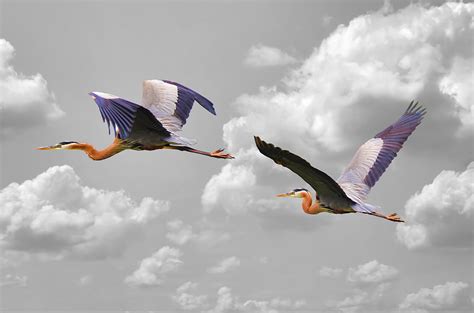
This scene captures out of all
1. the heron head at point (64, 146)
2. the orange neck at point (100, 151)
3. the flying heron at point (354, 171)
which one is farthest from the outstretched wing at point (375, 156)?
the heron head at point (64, 146)

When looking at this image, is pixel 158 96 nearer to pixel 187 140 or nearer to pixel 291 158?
pixel 187 140

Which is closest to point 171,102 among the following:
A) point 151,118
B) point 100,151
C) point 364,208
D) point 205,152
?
point 205,152

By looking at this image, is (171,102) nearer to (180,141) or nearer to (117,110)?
(180,141)

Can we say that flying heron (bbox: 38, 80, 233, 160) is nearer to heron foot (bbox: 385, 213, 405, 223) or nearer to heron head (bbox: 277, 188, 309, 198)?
heron head (bbox: 277, 188, 309, 198)

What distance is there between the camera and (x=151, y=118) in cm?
1731

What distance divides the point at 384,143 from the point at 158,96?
6.74m

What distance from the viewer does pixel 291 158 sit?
12547mm

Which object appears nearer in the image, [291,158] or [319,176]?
[291,158]

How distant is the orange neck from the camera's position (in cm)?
1920

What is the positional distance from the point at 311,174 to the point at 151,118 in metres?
5.08

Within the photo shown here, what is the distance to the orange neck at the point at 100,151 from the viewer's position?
19.2 metres

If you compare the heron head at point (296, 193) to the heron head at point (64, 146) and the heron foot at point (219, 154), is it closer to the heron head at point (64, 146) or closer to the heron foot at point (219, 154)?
the heron foot at point (219, 154)

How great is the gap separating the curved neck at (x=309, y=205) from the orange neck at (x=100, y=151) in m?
5.24

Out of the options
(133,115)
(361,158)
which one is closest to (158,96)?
(133,115)
